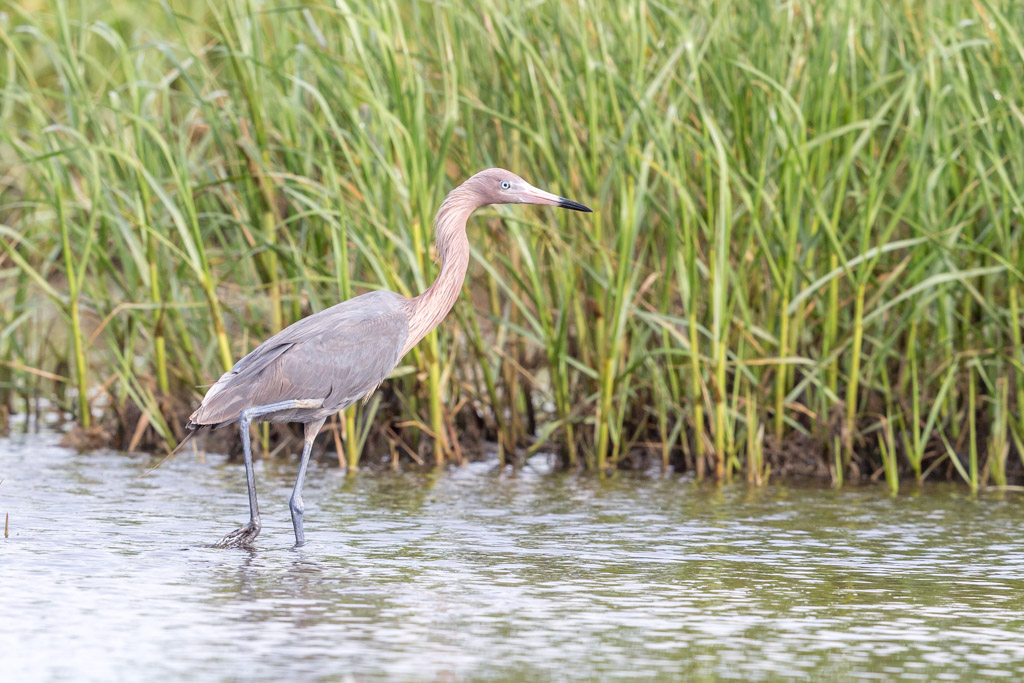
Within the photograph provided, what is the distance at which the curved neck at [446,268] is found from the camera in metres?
7.08

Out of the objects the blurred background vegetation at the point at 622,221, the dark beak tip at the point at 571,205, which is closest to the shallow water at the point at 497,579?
the blurred background vegetation at the point at 622,221

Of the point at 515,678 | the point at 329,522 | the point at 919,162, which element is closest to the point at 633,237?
the point at 919,162

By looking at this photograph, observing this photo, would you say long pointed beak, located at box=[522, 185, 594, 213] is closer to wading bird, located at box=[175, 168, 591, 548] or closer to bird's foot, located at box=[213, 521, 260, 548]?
wading bird, located at box=[175, 168, 591, 548]

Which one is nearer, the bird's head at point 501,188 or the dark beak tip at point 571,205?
the dark beak tip at point 571,205

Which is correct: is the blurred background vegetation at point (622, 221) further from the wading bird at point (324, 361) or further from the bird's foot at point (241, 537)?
the bird's foot at point (241, 537)

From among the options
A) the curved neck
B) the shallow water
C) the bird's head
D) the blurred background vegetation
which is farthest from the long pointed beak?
the shallow water

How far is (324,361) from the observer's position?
673 cm

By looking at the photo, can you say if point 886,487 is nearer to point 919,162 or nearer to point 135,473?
point 919,162

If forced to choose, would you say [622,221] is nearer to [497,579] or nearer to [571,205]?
[571,205]

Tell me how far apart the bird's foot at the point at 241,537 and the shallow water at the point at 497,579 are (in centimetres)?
7

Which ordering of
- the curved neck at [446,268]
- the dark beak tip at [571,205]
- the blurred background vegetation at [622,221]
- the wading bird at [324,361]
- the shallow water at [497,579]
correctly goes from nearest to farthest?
the shallow water at [497,579], the wading bird at [324,361], the dark beak tip at [571,205], the curved neck at [446,268], the blurred background vegetation at [622,221]

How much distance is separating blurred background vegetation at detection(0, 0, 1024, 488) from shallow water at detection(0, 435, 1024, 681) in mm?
476

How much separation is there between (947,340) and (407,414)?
288 cm

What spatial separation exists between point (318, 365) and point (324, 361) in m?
0.03
